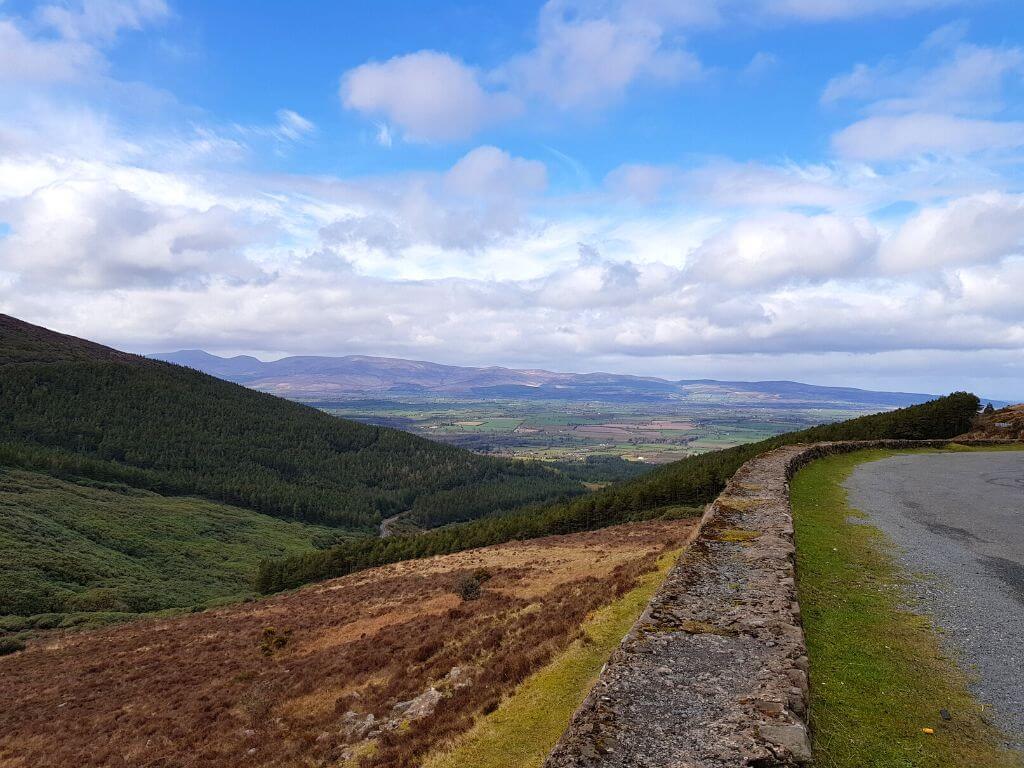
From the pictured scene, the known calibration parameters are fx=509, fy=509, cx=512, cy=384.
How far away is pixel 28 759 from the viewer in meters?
21.3

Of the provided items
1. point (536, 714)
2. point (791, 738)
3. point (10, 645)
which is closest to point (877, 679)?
point (791, 738)

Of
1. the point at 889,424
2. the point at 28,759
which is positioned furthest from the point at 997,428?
the point at 28,759

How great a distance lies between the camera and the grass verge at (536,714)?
29.2 ft

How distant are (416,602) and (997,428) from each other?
48.4m

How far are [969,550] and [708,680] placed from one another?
11846 millimetres

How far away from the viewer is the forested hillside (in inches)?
1971

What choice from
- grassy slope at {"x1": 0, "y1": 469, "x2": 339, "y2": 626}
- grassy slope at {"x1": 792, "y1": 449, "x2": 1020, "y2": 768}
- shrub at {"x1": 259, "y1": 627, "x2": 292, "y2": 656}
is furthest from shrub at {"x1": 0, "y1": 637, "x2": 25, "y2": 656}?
grassy slope at {"x1": 792, "y1": 449, "x2": 1020, "y2": 768}

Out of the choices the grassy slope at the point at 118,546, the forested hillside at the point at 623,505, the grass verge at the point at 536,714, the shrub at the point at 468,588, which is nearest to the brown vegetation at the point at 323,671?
the shrub at the point at 468,588

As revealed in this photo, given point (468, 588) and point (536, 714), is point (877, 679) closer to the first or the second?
point (536, 714)

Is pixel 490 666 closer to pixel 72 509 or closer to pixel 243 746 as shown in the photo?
pixel 243 746

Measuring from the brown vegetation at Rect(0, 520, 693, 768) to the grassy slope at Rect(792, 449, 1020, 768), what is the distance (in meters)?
6.16

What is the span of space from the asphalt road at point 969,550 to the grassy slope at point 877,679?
1.38 ft

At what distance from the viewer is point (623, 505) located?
211 feet

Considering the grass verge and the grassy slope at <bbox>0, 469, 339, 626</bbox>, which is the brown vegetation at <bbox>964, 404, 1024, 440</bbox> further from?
the grassy slope at <bbox>0, 469, 339, 626</bbox>
